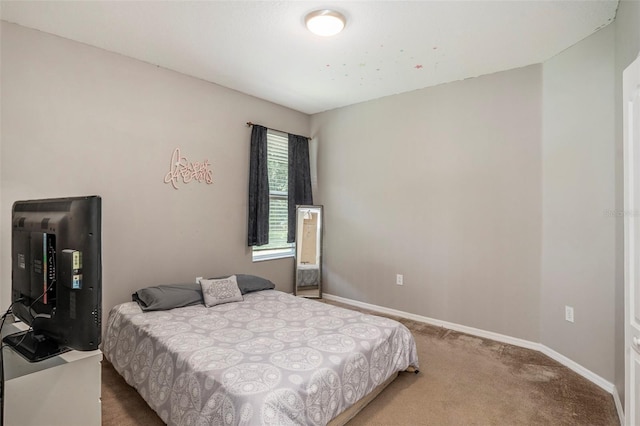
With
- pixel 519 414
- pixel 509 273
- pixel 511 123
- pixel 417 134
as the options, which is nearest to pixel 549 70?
pixel 511 123

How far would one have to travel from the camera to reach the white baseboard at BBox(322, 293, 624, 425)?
225 centimetres

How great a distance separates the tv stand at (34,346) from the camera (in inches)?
50.0

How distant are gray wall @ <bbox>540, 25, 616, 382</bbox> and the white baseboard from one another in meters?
0.05

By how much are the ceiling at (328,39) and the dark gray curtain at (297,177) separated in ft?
3.64

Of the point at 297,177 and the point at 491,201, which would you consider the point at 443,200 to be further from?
the point at 297,177

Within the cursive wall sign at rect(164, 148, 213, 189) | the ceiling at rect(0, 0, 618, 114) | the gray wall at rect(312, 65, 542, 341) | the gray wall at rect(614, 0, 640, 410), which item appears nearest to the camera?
the gray wall at rect(614, 0, 640, 410)

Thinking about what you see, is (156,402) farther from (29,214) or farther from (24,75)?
(24,75)

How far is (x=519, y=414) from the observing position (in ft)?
6.61

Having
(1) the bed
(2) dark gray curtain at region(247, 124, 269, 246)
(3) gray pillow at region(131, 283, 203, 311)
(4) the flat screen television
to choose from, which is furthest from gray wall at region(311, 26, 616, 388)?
(4) the flat screen television

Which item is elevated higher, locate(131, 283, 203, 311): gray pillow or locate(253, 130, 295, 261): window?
locate(253, 130, 295, 261): window

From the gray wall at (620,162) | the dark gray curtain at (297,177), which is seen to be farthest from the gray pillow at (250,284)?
the gray wall at (620,162)

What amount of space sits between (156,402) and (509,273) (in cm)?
301

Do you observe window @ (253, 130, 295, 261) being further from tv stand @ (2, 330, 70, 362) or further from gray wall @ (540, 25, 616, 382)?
gray wall @ (540, 25, 616, 382)

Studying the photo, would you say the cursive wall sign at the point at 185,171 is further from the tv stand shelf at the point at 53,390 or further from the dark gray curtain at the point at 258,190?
the tv stand shelf at the point at 53,390
